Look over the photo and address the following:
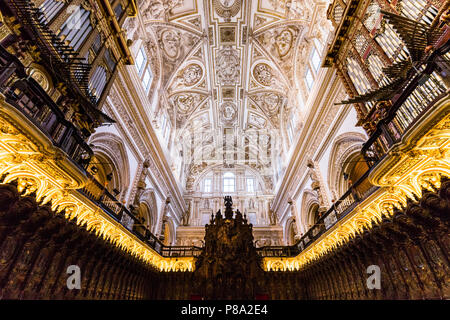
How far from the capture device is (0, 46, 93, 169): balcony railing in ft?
11.6

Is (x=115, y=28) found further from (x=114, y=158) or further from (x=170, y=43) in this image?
(x=170, y=43)

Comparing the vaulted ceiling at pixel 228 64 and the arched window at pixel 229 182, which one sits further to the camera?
the arched window at pixel 229 182

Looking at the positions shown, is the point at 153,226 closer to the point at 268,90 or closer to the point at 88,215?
the point at 88,215

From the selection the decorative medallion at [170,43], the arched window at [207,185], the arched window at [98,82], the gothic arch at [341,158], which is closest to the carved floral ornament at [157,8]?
the decorative medallion at [170,43]

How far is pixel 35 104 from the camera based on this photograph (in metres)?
4.39

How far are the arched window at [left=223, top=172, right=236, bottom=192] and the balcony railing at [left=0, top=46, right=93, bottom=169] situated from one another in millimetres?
19684

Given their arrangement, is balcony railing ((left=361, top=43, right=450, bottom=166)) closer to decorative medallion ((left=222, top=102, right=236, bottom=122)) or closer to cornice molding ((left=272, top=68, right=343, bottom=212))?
cornice molding ((left=272, top=68, right=343, bottom=212))

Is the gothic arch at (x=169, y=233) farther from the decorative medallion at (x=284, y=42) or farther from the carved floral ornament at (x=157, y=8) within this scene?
the decorative medallion at (x=284, y=42)

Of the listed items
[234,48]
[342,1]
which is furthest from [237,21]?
[342,1]

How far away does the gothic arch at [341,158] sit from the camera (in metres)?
9.55

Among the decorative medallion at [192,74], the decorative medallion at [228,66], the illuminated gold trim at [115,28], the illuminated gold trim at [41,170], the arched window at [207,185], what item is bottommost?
the illuminated gold trim at [41,170]

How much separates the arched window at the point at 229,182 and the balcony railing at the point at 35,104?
64.6 feet

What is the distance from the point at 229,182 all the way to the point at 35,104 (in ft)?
71.4
